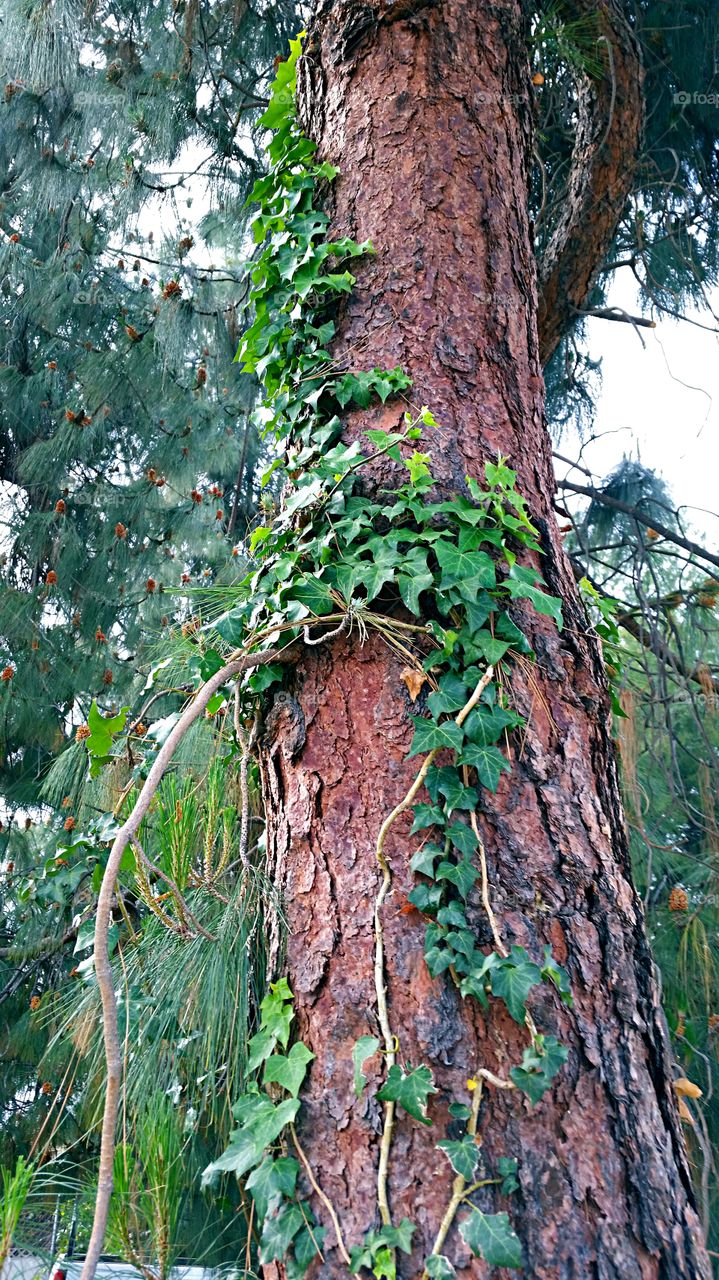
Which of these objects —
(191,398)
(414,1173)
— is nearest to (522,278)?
(414,1173)

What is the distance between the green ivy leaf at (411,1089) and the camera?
85cm

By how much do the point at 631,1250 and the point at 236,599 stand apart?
865 millimetres

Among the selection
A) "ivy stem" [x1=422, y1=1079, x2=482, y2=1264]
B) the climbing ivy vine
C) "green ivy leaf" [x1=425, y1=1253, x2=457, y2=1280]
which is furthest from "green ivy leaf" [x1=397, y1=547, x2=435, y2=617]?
"green ivy leaf" [x1=425, y1=1253, x2=457, y2=1280]

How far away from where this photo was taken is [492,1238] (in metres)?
0.80

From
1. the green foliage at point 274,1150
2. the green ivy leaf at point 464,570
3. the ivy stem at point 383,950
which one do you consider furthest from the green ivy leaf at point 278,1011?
the green ivy leaf at point 464,570

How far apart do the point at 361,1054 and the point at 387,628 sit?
449mm

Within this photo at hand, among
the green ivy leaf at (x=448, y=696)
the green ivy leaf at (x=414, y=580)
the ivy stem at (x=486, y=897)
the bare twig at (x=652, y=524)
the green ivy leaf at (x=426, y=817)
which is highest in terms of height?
the bare twig at (x=652, y=524)

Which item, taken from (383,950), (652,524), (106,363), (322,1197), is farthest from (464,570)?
(106,363)

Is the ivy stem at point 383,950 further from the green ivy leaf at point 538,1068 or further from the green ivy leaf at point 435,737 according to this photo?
the green ivy leaf at point 538,1068

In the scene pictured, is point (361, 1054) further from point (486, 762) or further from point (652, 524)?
point (652, 524)

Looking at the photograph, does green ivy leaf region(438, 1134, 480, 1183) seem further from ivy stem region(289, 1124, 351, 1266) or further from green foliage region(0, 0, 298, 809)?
green foliage region(0, 0, 298, 809)

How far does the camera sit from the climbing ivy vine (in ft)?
2.81

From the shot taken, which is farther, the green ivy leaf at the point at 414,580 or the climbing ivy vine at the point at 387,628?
the green ivy leaf at the point at 414,580

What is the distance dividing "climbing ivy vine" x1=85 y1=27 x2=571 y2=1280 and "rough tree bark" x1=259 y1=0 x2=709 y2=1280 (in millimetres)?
20
